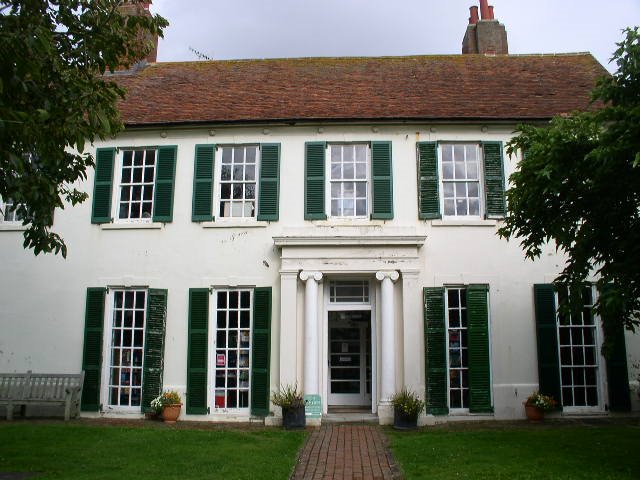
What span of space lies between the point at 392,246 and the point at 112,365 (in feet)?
19.5

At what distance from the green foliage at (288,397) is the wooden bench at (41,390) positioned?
376 cm

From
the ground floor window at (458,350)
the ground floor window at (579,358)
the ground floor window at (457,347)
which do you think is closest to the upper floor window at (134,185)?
the ground floor window at (458,350)

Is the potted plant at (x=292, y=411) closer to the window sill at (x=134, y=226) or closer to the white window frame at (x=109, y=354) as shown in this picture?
the white window frame at (x=109, y=354)

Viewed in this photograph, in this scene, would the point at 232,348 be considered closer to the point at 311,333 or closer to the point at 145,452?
the point at 311,333

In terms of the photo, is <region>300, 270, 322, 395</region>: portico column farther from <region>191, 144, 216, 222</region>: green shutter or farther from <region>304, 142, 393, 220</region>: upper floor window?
<region>191, 144, 216, 222</region>: green shutter

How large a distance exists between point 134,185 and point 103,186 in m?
0.62

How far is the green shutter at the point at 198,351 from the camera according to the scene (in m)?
11.9

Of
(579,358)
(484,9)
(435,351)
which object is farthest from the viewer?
(484,9)

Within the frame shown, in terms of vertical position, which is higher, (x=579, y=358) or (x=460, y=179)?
(x=460, y=179)

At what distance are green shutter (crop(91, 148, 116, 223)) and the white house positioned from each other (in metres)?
0.05

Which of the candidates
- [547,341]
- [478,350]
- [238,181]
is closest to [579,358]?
[547,341]

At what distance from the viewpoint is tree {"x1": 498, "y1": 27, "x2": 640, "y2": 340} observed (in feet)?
23.7

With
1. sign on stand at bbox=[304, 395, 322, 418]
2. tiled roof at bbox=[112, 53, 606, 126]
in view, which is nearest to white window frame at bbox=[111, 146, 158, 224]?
tiled roof at bbox=[112, 53, 606, 126]

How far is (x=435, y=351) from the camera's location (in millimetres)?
11773
